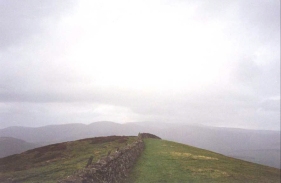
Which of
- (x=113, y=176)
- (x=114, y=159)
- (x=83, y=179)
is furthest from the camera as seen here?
(x=114, y=159)

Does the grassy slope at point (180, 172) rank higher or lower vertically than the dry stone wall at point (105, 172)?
lower

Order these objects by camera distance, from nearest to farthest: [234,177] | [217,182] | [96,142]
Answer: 1. [217,182]
2. [234,177]
3. [96,142]

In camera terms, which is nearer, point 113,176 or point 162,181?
point 113,176

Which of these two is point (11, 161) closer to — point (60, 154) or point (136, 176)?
point (60, 154)

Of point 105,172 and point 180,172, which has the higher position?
point 105,172

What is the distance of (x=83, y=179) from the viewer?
45.9 ft

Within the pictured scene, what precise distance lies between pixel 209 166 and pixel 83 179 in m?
22.1

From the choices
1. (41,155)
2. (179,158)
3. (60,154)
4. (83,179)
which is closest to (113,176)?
(83,179)

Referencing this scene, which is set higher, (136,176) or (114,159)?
(114,159)

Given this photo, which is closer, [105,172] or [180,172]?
[105,172]

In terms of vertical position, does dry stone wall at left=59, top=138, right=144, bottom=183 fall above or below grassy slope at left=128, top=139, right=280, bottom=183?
→ above

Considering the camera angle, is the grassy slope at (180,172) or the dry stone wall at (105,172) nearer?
the dry stone wall at (105,172)

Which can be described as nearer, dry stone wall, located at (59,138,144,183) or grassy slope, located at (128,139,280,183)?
dry stone wall, located at (59,138,144,183)

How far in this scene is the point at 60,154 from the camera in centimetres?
4653
